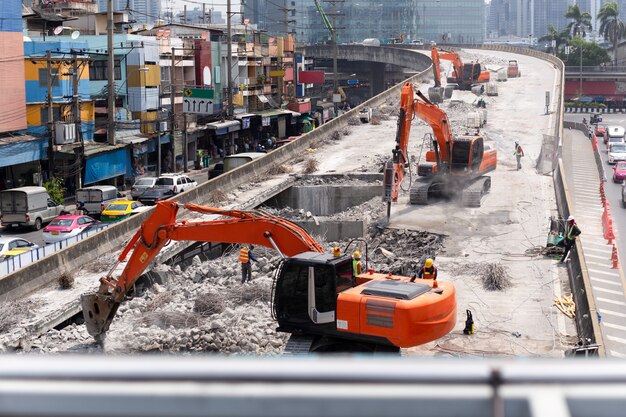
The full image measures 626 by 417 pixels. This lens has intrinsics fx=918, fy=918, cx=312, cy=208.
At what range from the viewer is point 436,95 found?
209 ft

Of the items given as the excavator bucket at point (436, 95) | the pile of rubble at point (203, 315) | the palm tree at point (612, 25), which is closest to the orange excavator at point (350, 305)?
the pile of rubble at point (203, 315)

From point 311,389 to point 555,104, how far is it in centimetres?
6166

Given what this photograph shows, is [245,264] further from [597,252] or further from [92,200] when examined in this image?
[92,200]

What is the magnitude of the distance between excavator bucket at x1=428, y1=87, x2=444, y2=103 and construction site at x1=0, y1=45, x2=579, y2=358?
15182 mm

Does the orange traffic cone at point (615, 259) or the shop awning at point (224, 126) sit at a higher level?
the shop awning at point (224, 126)

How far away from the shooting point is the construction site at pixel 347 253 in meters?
19.0

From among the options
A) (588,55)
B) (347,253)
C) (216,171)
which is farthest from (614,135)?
(588,55)

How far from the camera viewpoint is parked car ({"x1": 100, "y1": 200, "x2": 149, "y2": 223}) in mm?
36406

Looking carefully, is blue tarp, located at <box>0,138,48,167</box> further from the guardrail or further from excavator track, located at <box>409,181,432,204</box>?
excavator track, located at <box>409,181,432,204</box>

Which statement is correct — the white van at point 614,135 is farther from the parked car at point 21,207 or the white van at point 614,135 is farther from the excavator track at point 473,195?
the parked car at point 21,207

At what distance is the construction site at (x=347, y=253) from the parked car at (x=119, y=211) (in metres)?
3.76

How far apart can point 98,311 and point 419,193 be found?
18.0 m

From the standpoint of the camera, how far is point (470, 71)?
71125 millimetres

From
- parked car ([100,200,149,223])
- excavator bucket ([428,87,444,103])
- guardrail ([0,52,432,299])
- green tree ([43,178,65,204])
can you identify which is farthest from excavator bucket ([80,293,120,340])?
excavator bucket ([428,87,444,103])
